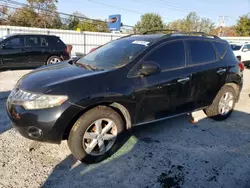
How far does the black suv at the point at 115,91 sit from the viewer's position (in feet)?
8.71

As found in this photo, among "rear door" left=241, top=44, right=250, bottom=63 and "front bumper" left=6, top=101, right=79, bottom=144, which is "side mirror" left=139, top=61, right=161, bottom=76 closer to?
"front bumper" left=6, top=101, right=79, bottom=144

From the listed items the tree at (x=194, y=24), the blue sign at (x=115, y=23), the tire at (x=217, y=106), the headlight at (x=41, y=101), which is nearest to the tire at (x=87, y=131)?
the headlight at (x=41, y=101)

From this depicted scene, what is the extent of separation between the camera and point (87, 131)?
9.55ft

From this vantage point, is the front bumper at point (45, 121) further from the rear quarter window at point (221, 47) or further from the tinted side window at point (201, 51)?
the rear quarter window at point (221, 47)

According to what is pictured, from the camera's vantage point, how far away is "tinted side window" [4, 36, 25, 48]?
9.26 m

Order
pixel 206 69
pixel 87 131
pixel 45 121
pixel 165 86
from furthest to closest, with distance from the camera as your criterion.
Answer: pixel 206 69
pixel 165 86
pixel 87 131
pixel 45 121

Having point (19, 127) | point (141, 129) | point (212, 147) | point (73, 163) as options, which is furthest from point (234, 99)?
point (19, 127)

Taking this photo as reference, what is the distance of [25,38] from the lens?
31.8 feet

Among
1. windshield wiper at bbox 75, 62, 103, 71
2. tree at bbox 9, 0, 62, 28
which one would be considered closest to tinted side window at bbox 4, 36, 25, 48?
windshield wiper at bbox 75, 62, 103, 71

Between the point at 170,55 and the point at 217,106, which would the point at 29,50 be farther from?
the point at 217,106

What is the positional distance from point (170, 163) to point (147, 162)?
0.32m

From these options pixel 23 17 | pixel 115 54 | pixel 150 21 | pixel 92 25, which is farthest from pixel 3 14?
pixel 115 54

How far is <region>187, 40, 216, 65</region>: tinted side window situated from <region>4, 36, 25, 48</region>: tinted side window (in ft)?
26.7

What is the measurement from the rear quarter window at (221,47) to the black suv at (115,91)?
3 centimetres
